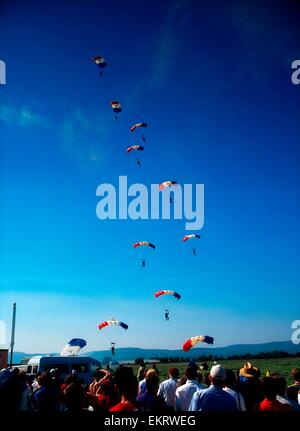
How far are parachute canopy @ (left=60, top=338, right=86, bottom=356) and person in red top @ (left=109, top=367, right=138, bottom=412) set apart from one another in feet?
64.4

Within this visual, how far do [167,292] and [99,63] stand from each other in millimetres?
17515

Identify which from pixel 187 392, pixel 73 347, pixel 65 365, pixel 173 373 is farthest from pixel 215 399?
pixel 73 347

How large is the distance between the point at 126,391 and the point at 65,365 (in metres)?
17.6

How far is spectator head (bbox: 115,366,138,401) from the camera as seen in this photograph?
15.4ft

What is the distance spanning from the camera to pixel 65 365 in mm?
20859

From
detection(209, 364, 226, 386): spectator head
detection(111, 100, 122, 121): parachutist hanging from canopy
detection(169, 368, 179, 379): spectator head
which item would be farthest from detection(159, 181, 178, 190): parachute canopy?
detection(209, 364, 226, 386): spectator head

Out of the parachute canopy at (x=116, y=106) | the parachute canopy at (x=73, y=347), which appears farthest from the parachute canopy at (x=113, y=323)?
the parachute canopy at (x=116, y=106)

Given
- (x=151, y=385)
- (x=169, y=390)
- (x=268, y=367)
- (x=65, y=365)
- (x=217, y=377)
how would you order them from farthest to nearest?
(x=268, y=367) < (x=65, y=365) < (x=169, y=390) < (x=151, y=385) < (x=217, y=377)

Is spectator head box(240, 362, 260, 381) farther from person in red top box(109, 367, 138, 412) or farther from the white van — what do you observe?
the white van

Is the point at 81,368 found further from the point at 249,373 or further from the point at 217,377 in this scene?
the point at 217,377
